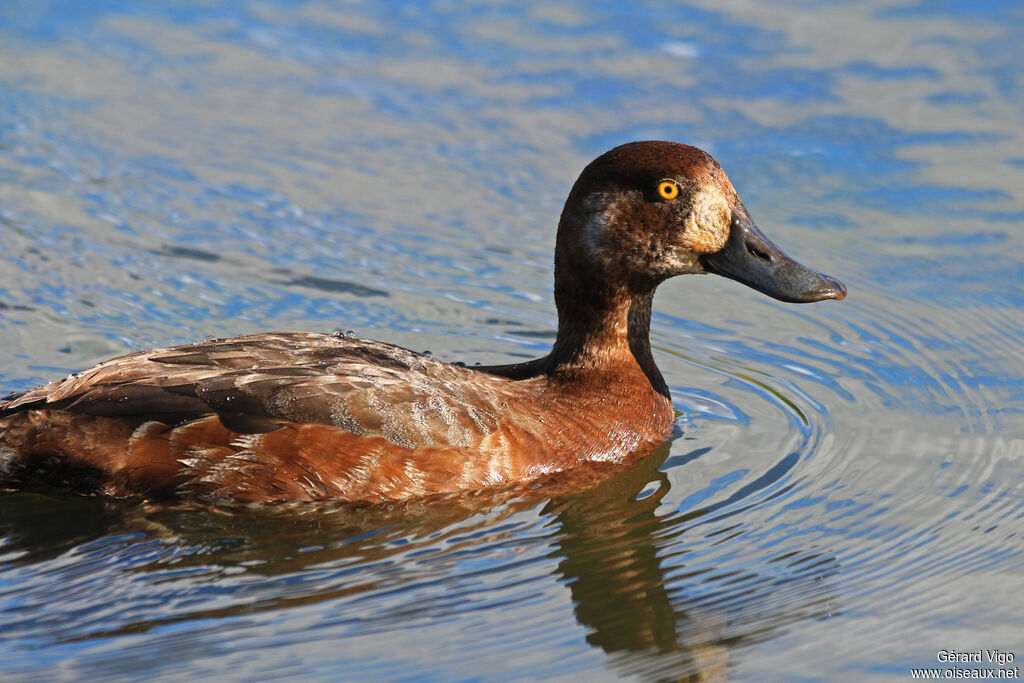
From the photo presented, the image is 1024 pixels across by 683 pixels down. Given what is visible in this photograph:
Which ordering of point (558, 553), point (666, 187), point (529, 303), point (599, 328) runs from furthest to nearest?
point (529, 303) → point (599, 328) → point (666, 187) → point (558, 553)

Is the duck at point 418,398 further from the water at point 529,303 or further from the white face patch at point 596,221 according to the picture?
the water at point 529,303

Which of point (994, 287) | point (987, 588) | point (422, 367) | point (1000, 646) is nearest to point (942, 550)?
point (987, 588)

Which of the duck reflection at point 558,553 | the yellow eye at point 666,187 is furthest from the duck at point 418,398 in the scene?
the duck reflection at point 558,553

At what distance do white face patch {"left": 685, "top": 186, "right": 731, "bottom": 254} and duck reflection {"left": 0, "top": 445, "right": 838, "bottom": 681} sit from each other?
1307 mm

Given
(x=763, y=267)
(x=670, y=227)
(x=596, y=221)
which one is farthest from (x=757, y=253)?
(x=596, y=221)

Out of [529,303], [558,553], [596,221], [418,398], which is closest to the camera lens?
[558,553]

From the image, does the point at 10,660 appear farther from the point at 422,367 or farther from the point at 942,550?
the point at 942,550

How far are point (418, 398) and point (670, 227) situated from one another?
1.64 meters

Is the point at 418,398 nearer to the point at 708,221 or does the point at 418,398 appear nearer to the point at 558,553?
the point at 558,553

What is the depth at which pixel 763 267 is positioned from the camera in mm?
7785

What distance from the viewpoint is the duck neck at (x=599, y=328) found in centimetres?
802

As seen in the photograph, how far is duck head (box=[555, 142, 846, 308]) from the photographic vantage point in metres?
7.73

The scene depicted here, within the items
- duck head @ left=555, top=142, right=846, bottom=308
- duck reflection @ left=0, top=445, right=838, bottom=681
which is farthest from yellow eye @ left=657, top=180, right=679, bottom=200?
duck reflection @ left=0, top=445, right=838, bottom=681

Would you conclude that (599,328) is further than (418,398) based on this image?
Yes
